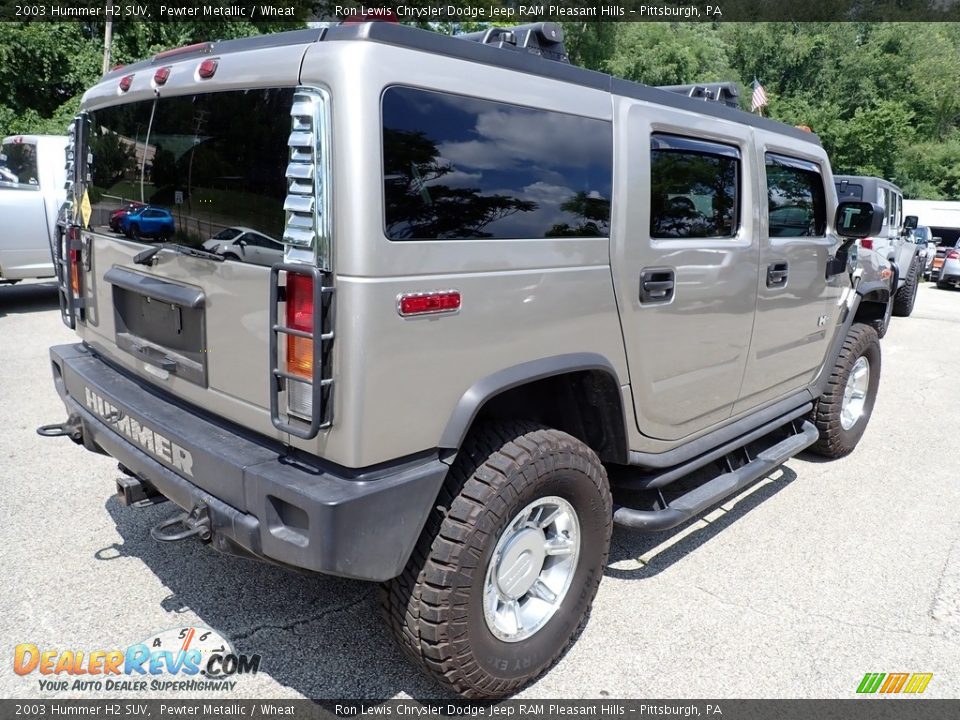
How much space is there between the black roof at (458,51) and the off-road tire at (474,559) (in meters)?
1.22

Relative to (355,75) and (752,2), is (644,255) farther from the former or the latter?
Result: (752,2)

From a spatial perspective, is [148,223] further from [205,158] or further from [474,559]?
[474,559]

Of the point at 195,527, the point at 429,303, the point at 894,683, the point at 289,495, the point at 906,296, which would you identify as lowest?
the point at 894,683

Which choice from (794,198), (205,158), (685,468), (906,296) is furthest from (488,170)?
(906,296)

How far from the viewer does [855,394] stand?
528 centimetres

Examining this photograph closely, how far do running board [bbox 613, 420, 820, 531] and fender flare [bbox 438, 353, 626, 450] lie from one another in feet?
2.42

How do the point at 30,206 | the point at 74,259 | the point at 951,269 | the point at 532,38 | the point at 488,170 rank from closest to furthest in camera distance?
the point at 488,170 < the point at 532,38 < the point at 74,259 < the point at 30,206 < the point at 951,269

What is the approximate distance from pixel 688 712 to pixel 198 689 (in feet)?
5.74

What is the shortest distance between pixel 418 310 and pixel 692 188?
1.64m

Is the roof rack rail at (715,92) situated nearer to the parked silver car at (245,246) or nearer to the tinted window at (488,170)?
the tinted window at (488,170)

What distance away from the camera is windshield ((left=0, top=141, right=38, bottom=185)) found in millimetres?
8977

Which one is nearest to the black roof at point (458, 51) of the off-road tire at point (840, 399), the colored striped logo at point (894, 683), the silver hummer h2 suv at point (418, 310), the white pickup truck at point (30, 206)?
the silver hummer h2 suv at point (418, 310)

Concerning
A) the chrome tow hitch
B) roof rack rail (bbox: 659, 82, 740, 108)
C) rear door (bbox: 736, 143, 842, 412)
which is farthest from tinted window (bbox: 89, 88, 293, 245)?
rear door (bbox: 736, 143, 842, 412)

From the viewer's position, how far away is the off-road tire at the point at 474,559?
2.31 meters
